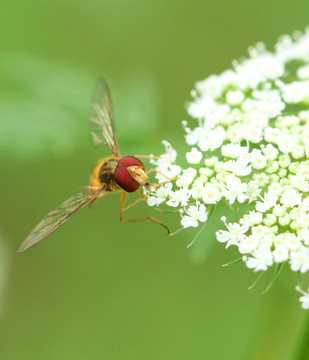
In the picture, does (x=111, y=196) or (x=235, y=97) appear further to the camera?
(x=111, y=196)

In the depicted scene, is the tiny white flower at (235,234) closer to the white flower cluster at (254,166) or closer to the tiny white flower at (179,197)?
the white flower cluster at (254,166)

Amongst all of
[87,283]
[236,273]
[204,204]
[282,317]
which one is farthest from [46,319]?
[204,204]

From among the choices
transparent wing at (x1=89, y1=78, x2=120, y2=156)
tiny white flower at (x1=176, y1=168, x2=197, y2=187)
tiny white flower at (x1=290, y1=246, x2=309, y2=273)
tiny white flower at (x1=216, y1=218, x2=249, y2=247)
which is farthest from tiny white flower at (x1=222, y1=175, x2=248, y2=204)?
transparent wing at (x1=89, y1=78, x2=120, y2=156)

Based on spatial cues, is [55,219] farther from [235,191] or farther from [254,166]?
[254,166]

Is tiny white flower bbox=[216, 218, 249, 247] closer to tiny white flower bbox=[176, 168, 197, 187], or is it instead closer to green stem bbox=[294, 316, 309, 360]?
tiny white flower bbox=[176, 168, 197, 187]

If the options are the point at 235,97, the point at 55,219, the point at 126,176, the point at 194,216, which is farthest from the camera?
the point at 235,97

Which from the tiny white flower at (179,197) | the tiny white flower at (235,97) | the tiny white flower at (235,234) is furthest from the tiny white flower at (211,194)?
the tiny white flower at (235,97)

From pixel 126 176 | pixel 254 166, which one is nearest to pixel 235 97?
pixel 254 166
